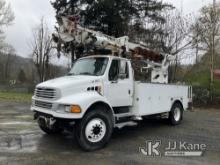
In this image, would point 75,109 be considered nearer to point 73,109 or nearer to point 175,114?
point 73,109

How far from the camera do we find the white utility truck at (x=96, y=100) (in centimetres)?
720

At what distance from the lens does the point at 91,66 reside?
334 inches

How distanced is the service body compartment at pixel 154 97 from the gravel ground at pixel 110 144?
74 cm

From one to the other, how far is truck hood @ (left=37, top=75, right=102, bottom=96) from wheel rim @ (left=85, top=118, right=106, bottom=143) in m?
0.86

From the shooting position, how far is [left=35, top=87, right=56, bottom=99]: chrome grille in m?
7.36

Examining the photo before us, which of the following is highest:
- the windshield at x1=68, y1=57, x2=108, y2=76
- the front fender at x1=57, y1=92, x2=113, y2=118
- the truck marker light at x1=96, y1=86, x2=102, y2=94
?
the windshield at x1=68, y1=57, x2=108, y2=76

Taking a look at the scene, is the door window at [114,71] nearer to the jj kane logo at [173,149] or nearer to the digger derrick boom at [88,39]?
the digger derrick boom at [88,39]

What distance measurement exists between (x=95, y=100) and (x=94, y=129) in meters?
0.70

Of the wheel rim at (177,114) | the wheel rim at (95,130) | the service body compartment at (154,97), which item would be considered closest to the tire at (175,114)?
the wheel rim at (177,114)

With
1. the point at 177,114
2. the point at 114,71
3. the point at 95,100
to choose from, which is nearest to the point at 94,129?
the point at 95,100

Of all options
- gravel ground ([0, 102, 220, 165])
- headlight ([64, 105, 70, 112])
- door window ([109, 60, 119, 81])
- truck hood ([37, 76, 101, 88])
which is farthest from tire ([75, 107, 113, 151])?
door window ([109, 60, 119, 81])

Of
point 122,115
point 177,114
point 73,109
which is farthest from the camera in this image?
point 177,114

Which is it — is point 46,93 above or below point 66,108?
above

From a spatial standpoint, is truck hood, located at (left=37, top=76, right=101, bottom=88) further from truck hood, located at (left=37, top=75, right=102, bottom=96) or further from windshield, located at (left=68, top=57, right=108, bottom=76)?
windshield, located at (left=68, top=57, right=108, bottom=76)
